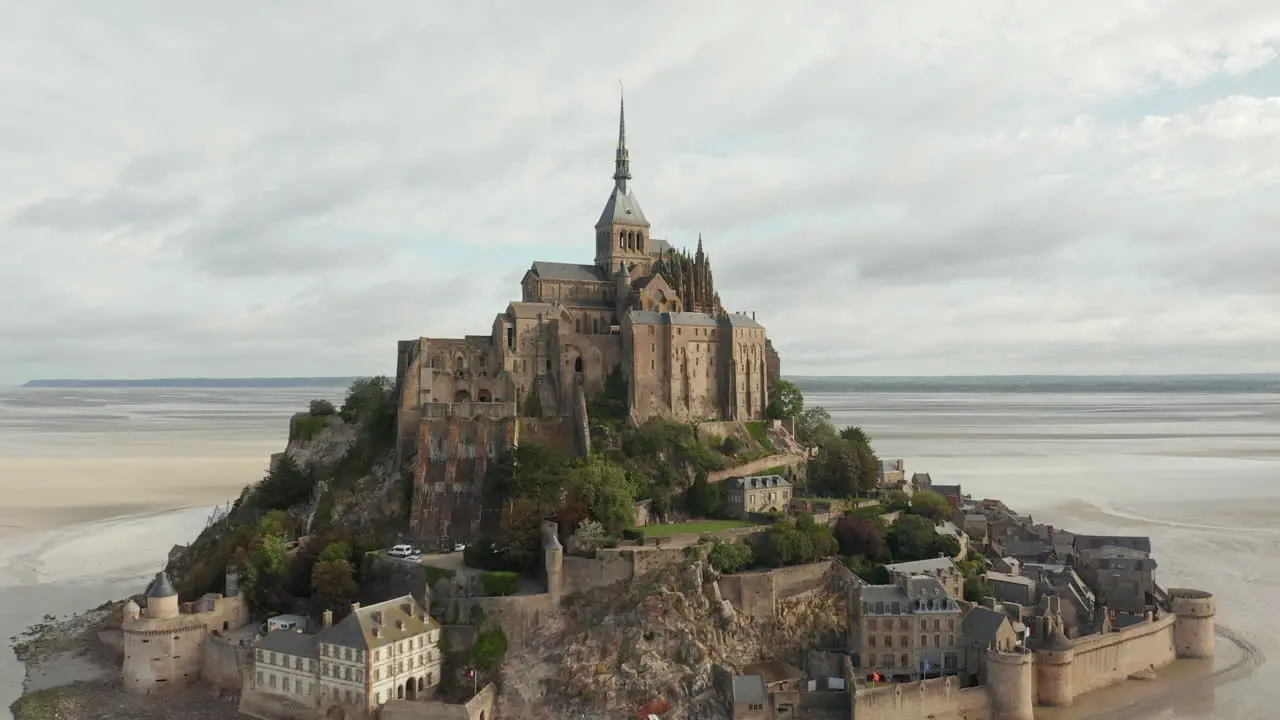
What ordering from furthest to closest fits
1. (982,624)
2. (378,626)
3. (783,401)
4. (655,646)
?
(783,401) < (982,624) < (655,646) < (378,626)

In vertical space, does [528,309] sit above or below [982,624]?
above

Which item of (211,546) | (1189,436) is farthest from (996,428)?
(211,546)

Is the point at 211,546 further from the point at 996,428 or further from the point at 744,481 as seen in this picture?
the point at 996,428

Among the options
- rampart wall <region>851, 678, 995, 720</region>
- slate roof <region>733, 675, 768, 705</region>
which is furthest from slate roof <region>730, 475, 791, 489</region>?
rampart wall <region>851, 678, 995, 720</region>

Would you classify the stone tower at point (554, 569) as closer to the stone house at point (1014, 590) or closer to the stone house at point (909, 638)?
the stone house at point (909, 638)

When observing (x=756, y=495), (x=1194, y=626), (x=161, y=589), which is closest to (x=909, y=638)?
(x=756, y=495)

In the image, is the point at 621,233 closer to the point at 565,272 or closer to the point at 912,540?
the point at 565,272

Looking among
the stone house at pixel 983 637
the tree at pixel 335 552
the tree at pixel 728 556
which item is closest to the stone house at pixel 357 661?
the tree at pixel 335 552
